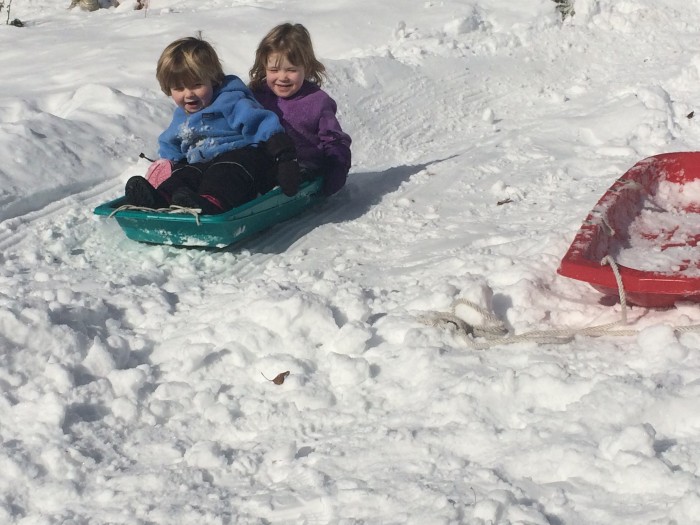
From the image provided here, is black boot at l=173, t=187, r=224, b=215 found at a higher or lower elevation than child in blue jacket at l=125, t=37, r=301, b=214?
lower

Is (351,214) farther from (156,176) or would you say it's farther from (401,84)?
A: (401,84)

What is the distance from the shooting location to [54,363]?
279 cm

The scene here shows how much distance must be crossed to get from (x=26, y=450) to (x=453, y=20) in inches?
223

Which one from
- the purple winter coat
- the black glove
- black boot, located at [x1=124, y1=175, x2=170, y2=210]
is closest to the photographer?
black boot, located at [x1=124, y1=175, x2=170, y2=210]

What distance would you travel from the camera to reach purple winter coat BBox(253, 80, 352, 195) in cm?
448

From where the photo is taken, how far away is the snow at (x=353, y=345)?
2.22 metres

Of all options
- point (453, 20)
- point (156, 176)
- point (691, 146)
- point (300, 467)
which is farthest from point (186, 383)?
point (453, 20)

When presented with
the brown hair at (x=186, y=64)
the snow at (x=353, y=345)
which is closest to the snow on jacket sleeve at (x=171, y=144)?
the brown hair at (x=186, y=64)

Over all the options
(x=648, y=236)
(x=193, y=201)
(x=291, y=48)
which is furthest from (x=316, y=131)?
(x=648, y=236)

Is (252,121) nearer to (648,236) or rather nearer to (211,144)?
(211,144)

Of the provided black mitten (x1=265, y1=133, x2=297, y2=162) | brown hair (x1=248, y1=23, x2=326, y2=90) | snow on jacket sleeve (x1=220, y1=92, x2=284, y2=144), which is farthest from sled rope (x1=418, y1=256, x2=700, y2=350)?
brown hair (x1=248, y1=23, x2=326, y2=90)

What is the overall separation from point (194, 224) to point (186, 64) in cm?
92

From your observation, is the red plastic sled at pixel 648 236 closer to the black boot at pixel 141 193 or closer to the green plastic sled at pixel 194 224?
the green plastic sled at pixel 194 224

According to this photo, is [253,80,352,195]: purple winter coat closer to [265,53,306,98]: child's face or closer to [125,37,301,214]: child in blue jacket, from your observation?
[265,53,306,98]: child's face
